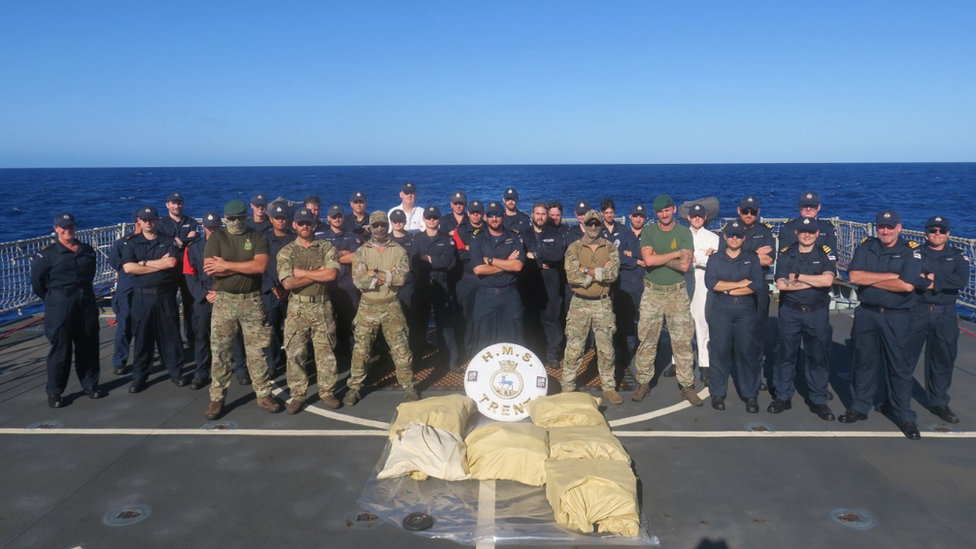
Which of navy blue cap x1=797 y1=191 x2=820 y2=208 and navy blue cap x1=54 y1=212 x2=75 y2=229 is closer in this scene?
navy blue cap x1=54 y1=212 x2=75 y2=229

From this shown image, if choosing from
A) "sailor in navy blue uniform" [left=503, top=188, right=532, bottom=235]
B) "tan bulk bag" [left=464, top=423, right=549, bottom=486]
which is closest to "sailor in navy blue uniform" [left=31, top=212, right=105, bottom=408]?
"tan bulk bag" [left=464, top=423, right=549, bottom=486]

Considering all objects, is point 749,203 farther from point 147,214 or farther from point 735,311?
point 147,214

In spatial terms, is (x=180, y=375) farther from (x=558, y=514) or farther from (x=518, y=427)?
(x=558, y=514)

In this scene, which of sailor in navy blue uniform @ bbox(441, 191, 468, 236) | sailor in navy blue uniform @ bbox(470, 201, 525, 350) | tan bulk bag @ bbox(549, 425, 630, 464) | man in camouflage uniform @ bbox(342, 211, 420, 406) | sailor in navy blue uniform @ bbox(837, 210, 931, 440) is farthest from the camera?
sailor in navy blue uniform @ bbox(441, 191, 468, 236)

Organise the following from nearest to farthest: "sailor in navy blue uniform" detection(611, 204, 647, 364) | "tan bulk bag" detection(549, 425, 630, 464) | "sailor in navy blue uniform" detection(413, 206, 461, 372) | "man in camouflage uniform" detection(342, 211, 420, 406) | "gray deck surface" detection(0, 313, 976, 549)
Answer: "gray deck surface" detection(0, 313, 976, 549) < "tan bulk bag" detection(549, 425, 630, 464) < "man in camouflage uniform" detection(342, 211, 420, 406) < "sailor in navy blue uniform" detection(413, 206, 461, 372) < "sailor in navy blue uniform" detection(611, 204, 647, 364)

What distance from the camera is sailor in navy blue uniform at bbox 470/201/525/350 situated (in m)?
8.26

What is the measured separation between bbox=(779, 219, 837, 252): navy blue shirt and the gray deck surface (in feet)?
6.41

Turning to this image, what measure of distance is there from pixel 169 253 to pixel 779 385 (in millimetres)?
7563

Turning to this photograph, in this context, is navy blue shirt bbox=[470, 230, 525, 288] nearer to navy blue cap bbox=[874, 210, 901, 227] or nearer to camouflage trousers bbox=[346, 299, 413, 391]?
camouflage trousers bbox=[346, 299, 413, 391]

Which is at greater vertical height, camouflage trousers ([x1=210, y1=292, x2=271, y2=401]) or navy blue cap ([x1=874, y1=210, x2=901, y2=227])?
navy blue cap ([x1=874, y1=210, x2=901, y2=227])

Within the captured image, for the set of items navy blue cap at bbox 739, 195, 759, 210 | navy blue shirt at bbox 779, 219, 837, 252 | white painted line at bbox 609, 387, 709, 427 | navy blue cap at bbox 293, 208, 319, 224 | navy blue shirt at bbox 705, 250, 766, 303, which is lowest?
white painted line at bbox 609, 387, 709, 427

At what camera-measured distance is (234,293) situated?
7.31m

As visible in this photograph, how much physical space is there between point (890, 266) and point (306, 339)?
6.50 meters

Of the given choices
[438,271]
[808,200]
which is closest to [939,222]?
[808,200]
